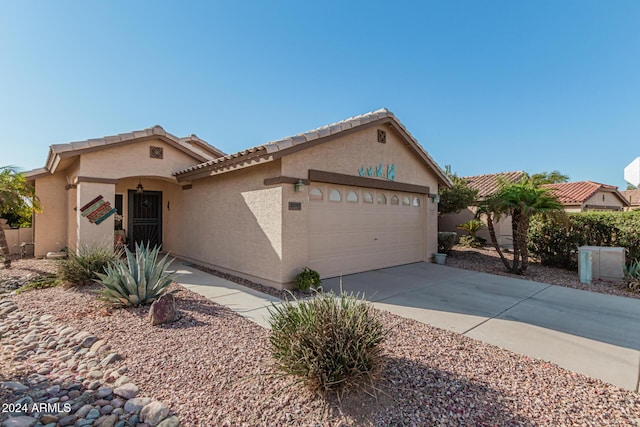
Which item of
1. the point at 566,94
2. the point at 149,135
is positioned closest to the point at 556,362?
the point at 149,135

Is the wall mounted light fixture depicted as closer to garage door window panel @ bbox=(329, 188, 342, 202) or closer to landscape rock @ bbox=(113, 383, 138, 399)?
garage door window panel @ bbox=(329, 188, 342, 202)

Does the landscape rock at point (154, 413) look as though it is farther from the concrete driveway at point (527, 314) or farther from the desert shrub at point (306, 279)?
the desert shrub at point (306, 279)

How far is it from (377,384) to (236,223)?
23.2 ft

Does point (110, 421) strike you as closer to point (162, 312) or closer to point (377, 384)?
point (162, 312)

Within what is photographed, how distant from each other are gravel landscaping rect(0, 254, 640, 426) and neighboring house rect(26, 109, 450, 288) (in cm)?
363

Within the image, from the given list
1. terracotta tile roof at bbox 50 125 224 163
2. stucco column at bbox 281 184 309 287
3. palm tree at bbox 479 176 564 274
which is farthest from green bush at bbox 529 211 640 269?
terracotta tile roof at bbox 50 125 224 163

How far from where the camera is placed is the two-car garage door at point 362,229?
8.80m

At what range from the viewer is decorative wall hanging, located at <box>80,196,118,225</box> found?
940 centimetres

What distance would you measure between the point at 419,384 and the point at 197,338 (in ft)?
10.7

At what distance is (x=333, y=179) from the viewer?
8.84 metres

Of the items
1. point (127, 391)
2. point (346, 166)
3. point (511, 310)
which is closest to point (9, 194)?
point (127, 391)

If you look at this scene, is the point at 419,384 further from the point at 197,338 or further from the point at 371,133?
the point at 371,133

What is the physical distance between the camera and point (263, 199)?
825 centimetres

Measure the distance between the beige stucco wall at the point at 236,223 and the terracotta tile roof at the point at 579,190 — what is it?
66.9 feet
